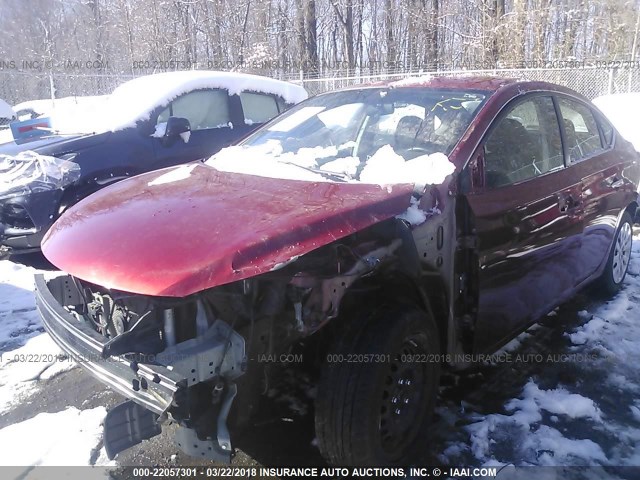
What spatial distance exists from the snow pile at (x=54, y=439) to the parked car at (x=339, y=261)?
0.63 metres

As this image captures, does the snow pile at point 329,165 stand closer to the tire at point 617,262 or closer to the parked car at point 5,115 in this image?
the tire at point 617,262

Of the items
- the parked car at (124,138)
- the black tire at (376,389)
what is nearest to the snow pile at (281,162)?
the black tire at (376,389)

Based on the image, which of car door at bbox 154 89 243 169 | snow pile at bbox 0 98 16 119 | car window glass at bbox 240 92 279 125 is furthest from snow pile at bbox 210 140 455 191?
snow pile at bbox 0 98 16 119

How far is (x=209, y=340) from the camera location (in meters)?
1.97

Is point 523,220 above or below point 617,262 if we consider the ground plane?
above

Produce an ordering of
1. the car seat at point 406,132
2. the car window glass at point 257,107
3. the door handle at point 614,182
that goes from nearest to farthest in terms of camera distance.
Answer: the car seat at point 406,132 → the door handle at point 614,182 → the car window glass at point 257,107

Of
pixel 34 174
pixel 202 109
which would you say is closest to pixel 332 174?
pixel 34 174

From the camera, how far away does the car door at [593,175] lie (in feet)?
11.9

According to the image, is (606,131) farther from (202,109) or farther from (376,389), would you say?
(202,109)

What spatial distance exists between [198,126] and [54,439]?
4.11 meters

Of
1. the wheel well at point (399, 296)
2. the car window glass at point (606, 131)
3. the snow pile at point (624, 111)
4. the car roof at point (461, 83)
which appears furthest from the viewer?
the snow pile at point (624, 111)

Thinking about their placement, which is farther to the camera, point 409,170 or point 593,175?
point 593,175

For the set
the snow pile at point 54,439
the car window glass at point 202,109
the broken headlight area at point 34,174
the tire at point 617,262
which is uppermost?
the car window glass at point 202,109

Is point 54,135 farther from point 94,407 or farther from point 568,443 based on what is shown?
point 568,443
